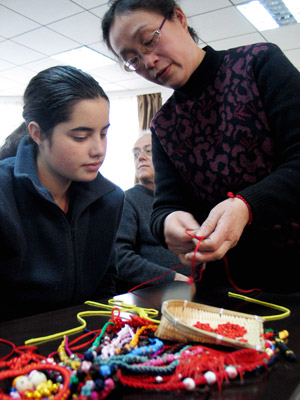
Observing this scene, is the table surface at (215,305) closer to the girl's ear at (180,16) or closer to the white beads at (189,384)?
the white beads at (189,384)

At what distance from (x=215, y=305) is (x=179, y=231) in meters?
0.18

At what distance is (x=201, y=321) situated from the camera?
2.14ft

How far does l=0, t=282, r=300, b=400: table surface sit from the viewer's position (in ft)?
1.42

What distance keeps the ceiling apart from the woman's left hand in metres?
2.62

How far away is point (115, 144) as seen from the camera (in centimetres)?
591

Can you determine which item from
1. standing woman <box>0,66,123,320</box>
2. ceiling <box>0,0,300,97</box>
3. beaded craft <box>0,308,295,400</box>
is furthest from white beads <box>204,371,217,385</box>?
ceiling <box>0,0,300,97</box>

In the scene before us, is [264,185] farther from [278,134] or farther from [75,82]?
[75,82]

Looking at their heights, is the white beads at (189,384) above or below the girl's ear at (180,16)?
below

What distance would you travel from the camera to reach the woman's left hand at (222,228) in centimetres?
71

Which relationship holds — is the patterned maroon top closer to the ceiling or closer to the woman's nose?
the woman's nose

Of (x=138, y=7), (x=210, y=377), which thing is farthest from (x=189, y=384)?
(x=138, y=7)

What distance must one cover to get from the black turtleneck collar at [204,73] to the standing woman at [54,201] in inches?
11.2

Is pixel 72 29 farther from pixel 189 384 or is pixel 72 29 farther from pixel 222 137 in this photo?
pixel 189 384

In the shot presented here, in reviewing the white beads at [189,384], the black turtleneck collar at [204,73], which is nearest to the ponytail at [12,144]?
the black turtleneck collar at [204,73]
